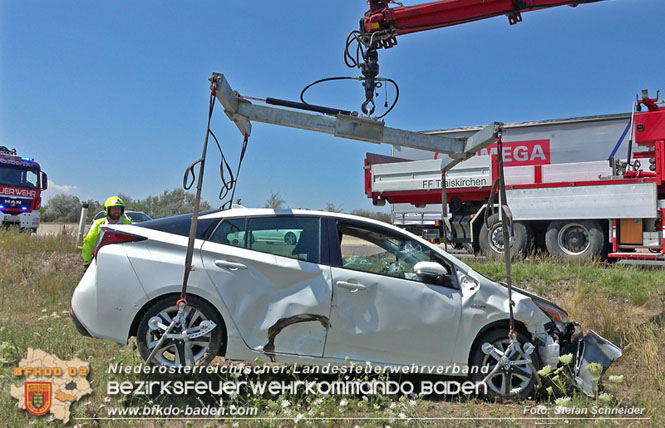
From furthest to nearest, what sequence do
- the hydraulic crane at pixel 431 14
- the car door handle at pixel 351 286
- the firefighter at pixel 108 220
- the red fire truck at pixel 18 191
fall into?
the red fire truck at pixel 18 191
the hydraulic crane at pixel 431 14
the firefighter at pixel 108 220
the car door handle at pixel 351 286

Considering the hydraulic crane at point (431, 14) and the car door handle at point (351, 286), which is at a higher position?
the hydraulic crane at point (431, 14)

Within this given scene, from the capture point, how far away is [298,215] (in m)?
4.14

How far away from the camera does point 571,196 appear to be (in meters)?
10.0

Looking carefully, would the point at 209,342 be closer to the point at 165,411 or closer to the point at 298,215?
the point at 165,411

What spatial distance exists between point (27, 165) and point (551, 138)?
679 inches

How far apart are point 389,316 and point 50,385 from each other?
8.46 ft

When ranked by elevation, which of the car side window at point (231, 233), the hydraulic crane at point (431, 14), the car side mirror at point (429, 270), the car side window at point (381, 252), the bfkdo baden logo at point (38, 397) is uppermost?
the hydraulic crane at point (431, 14)

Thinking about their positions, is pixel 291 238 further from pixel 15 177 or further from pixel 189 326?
pixel 15 177

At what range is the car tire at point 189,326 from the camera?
3.72 metres

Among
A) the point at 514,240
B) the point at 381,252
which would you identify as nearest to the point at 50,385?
the point at 381,252

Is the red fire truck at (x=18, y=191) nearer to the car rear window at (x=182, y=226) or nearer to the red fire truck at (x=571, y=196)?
the red fire truck at (x=571, y=196)

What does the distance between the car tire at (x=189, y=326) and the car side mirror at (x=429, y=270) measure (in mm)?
1623

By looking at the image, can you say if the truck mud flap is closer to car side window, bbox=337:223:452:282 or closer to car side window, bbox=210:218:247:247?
car side window, bbox=337:223:452:282

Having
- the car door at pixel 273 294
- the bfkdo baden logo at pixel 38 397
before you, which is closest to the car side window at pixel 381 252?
the car door at pixel 273 294
